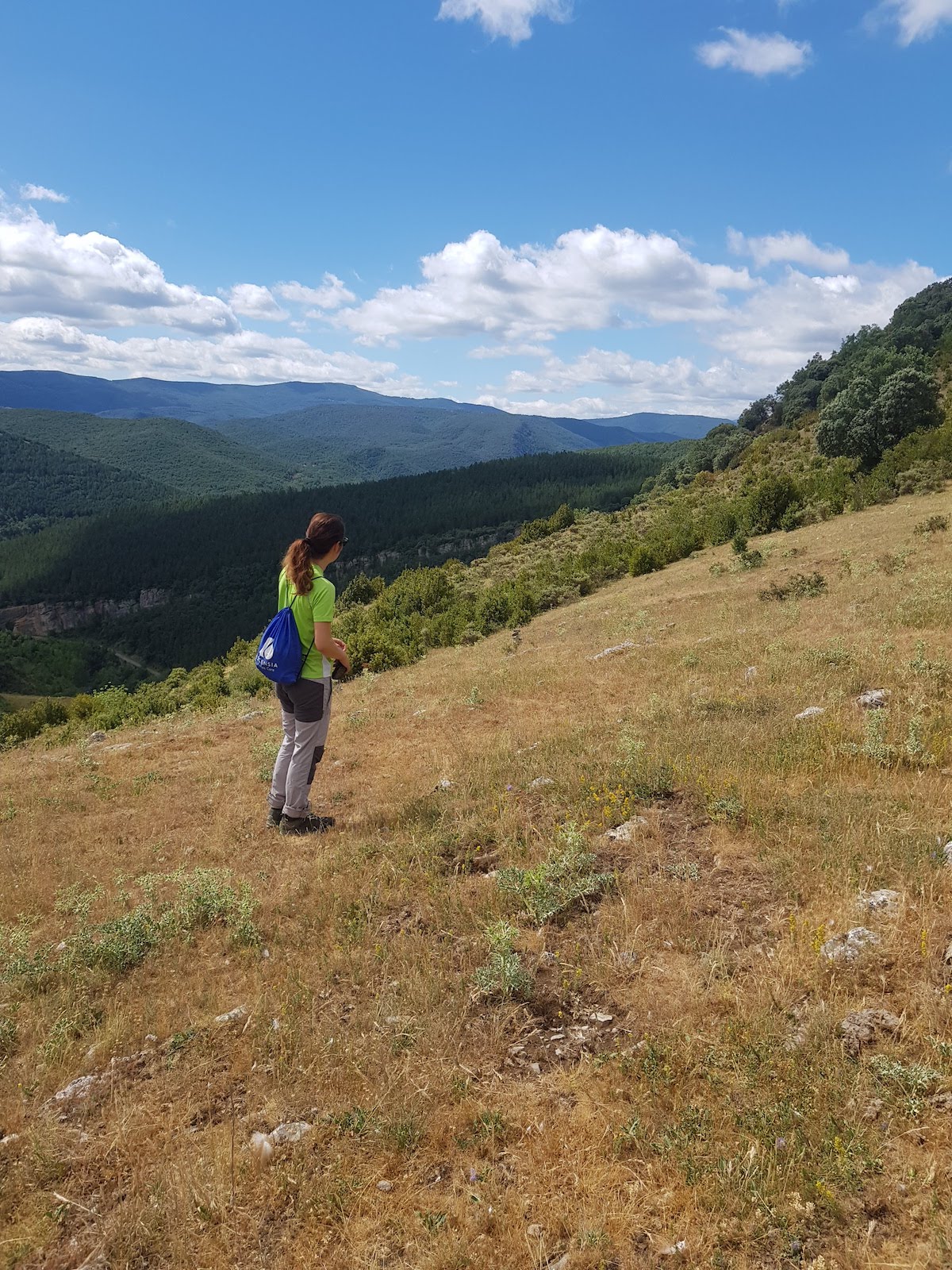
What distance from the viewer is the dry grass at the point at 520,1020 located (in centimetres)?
272

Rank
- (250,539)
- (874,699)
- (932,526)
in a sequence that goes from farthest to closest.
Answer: (250,539) < (932,526) < (874,699)

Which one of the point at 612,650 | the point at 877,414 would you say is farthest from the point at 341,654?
the point at 877,414

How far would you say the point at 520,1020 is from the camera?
12.8 feet

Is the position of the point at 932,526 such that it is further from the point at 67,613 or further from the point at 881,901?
the point at 67,613

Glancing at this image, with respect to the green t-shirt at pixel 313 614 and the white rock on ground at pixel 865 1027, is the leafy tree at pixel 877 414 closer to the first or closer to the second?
the green t-shirt at pixel 313 614

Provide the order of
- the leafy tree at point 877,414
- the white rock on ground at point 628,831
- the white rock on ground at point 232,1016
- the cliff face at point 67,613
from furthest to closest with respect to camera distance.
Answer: the cliff face at point 67,613 < the leafy tree at point 877,414 < the white rock on ground at point 628,831 < the white rock on ground at point 232,1016

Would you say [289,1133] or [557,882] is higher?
[557,882]

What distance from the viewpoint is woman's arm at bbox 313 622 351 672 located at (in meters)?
6.06

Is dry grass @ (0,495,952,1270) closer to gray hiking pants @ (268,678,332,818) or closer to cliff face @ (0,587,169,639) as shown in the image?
gray hiking pants @ (268,678,332,818)

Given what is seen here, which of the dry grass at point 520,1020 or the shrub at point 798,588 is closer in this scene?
the dry grass at point 520,1020

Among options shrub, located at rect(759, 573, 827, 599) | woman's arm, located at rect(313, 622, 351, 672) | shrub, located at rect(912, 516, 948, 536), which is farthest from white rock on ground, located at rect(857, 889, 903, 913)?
shrub, located at rect(912, 516, 948, 536)

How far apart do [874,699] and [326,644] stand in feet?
20.3

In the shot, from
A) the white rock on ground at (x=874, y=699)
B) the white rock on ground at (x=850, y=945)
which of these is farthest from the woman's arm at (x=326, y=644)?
the white rock on ground at (x=874, y=699)

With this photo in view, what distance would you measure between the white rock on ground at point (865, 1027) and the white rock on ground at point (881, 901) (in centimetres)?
83
